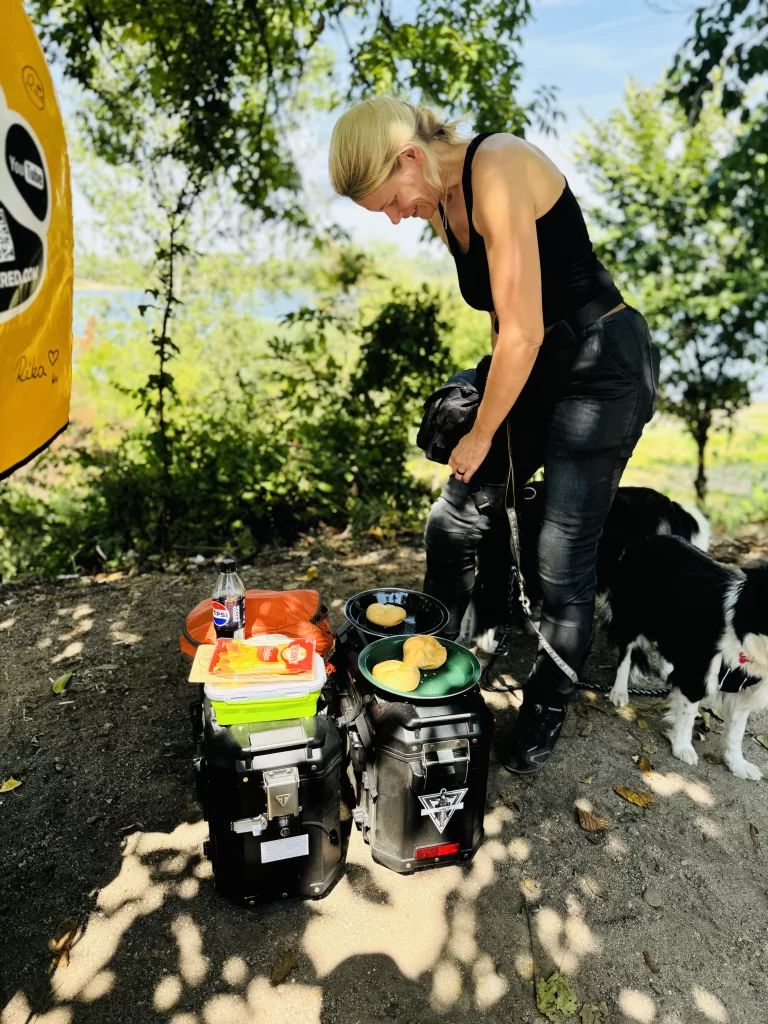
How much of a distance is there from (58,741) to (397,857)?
4.95 feet

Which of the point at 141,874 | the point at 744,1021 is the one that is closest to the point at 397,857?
the point at 141,874

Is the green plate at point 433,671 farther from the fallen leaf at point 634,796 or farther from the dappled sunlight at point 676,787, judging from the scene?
the dappled sunlight at point 676,787

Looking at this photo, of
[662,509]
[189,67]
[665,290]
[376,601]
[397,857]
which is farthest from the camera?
[665,290]

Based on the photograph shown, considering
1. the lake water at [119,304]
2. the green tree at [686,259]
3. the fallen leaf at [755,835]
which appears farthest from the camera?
the lake water at [119,304]

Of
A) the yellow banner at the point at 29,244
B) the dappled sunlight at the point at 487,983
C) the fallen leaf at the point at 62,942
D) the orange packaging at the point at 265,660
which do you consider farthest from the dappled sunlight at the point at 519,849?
the yellow banner at the point at 29,244

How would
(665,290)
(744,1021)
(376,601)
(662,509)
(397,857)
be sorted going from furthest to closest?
(665,290) < (662,509) < (376,601) < (397,857) < (744,1021)

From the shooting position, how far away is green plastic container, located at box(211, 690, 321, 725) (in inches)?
77.2

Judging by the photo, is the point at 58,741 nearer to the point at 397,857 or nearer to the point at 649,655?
the point at 397,857

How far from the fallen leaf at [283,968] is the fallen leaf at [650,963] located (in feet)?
3.32

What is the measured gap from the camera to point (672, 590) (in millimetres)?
2863

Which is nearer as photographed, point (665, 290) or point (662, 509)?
point (662, 509)

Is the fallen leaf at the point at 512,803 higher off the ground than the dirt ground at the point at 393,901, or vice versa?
the fallen leaf at the point at 512,803

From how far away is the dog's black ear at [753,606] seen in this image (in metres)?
2.49

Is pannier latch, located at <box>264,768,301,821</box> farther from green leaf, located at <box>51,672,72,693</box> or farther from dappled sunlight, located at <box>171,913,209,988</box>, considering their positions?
green leaf, located at <box>51,672,72,693</box>
